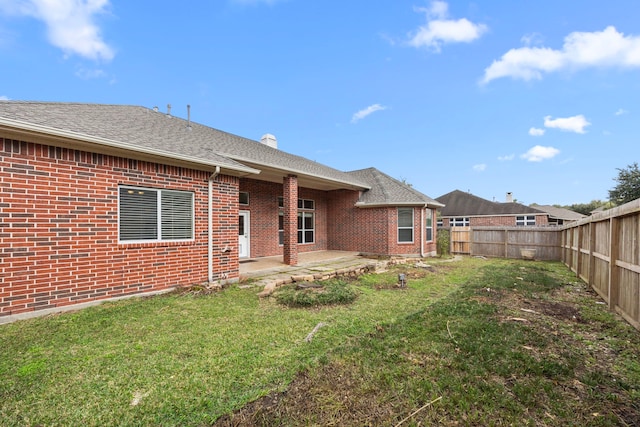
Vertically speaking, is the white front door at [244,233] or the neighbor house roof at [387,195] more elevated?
the neighbor house roof at [387,195]

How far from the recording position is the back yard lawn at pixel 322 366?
7.58 feet

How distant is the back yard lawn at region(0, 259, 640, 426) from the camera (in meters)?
2.31

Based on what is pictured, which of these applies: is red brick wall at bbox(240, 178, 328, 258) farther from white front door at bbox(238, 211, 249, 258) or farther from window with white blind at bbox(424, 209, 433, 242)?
window with white blind at bbox(424, 209, 433, 242)

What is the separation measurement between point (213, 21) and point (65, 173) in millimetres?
9978

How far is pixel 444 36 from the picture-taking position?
1184cm

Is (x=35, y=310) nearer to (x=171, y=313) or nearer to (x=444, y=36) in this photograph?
(x=171, y=313)

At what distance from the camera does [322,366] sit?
304cm

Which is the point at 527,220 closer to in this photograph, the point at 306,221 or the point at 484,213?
the point at 484,213

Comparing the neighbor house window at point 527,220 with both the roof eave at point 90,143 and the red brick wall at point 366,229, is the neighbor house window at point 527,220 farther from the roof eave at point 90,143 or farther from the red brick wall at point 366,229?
the roof eave at point 90,143

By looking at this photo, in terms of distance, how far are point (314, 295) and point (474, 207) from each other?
95.1 ft

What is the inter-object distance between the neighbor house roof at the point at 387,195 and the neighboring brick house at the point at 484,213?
514 inches

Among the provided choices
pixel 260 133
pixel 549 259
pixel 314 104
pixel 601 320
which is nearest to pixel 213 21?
pixel 260 133

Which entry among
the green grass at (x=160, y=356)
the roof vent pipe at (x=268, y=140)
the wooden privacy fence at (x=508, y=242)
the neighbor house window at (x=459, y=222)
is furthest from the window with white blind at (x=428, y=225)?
the neighbor house window at (x=459, y=222)

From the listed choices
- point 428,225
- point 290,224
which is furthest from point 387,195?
point 290,224
